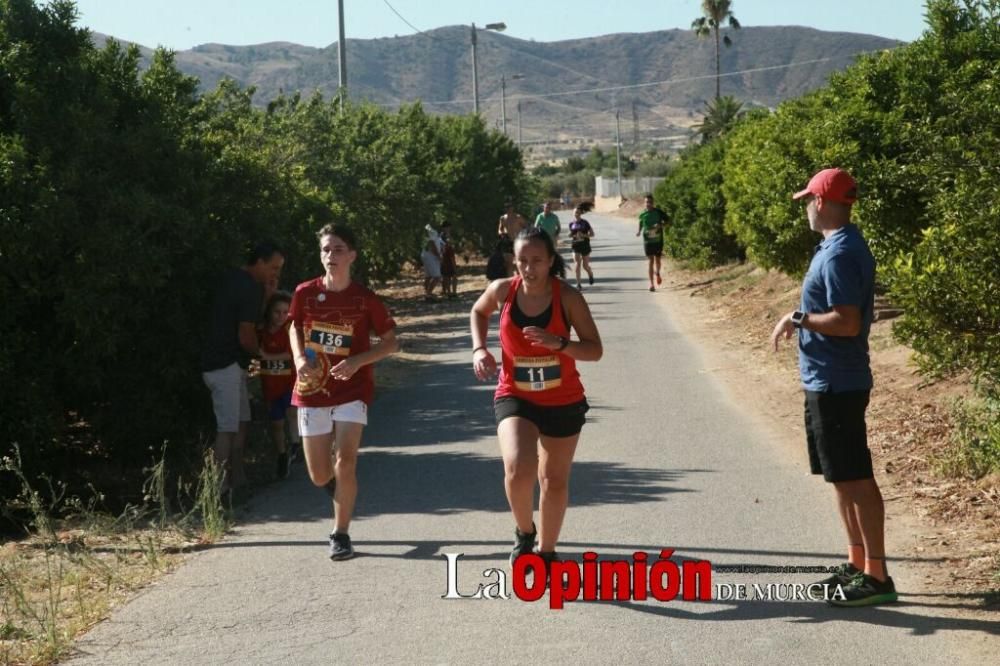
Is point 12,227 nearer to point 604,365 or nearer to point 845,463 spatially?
point 845,463

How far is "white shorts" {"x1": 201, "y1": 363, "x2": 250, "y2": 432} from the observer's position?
988cm

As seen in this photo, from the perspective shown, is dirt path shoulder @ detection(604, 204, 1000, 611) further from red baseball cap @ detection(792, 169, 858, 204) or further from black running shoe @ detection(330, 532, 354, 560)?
black running shoe @ detection(330, 532, 354, 560)

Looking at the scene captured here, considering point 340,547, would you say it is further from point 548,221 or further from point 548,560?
point 548,221

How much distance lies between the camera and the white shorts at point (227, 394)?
389 inches

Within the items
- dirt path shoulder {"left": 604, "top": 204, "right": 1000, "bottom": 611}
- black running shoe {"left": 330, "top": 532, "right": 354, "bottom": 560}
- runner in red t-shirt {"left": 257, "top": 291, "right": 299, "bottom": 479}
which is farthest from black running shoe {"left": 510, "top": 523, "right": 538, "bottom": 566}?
runner in red t-shirt {"left": 257, "top": 291, "right": 299, "bottom": 479}

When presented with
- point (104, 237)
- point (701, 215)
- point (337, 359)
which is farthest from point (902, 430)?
point (701, 215)

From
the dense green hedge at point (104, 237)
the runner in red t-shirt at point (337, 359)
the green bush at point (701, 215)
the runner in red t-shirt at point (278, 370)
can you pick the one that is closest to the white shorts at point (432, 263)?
the green bush at point (701, 215)

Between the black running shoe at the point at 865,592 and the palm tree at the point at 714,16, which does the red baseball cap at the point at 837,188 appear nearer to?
the black running shoe at the point at 865,592

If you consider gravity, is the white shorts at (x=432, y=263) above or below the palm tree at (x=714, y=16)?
below

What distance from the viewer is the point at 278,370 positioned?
34.2 feet

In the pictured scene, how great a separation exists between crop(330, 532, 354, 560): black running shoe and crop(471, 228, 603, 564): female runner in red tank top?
1.12m

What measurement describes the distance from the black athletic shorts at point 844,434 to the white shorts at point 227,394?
15.7 ft

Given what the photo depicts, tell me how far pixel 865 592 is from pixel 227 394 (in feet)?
16.6

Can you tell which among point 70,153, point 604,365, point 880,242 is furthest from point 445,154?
point 70,153
